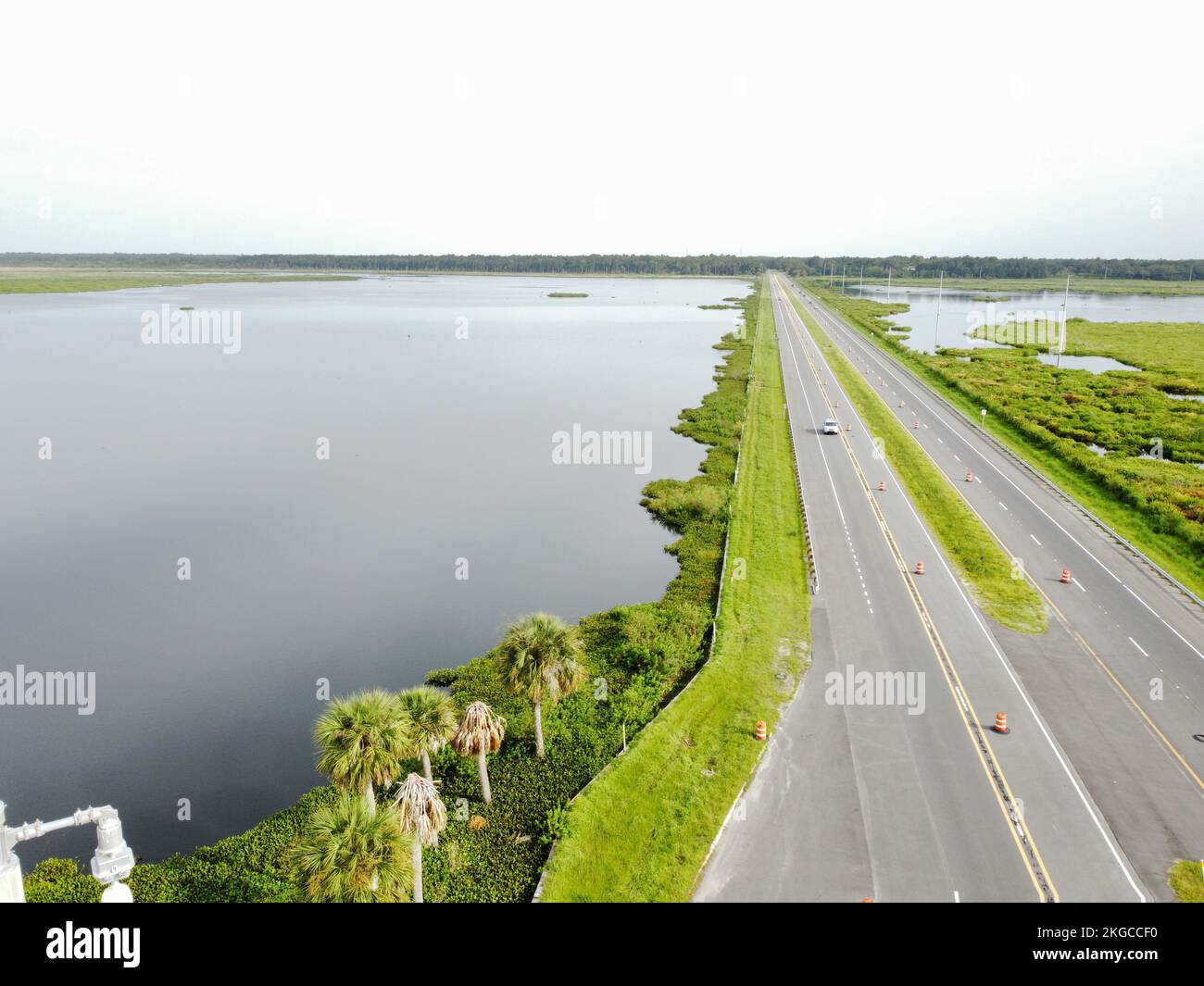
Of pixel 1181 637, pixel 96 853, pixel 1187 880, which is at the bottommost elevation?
pixel 1187 880

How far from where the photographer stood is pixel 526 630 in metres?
29.1

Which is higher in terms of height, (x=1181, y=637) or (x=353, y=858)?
(x=1181, y=637)

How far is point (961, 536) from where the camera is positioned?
159 ft

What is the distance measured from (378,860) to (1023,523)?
157 feet

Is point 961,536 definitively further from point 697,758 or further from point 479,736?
point 479,736

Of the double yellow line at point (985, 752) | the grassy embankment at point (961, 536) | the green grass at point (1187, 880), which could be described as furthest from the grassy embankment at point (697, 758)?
the green grass at point (1187, 880)

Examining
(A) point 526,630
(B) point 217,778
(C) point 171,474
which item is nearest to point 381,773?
(A) point 526,630

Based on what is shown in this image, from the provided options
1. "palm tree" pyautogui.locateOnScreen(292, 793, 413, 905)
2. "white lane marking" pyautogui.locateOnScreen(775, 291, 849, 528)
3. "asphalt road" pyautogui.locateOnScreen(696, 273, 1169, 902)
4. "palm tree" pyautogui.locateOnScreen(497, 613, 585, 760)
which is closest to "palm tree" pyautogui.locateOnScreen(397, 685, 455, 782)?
"palm tree" pyautogui.locateOnScreen(497, 613, 585, 760)

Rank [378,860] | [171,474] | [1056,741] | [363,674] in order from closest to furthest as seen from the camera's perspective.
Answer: [378,860] → [1056,741] → [363,674] → [171,474]

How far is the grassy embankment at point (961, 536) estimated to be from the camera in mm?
38906

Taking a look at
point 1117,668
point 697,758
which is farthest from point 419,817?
point 1117,668

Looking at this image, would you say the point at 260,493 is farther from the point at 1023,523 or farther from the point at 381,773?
the point at 1023,523

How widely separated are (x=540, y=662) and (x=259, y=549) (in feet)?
100
